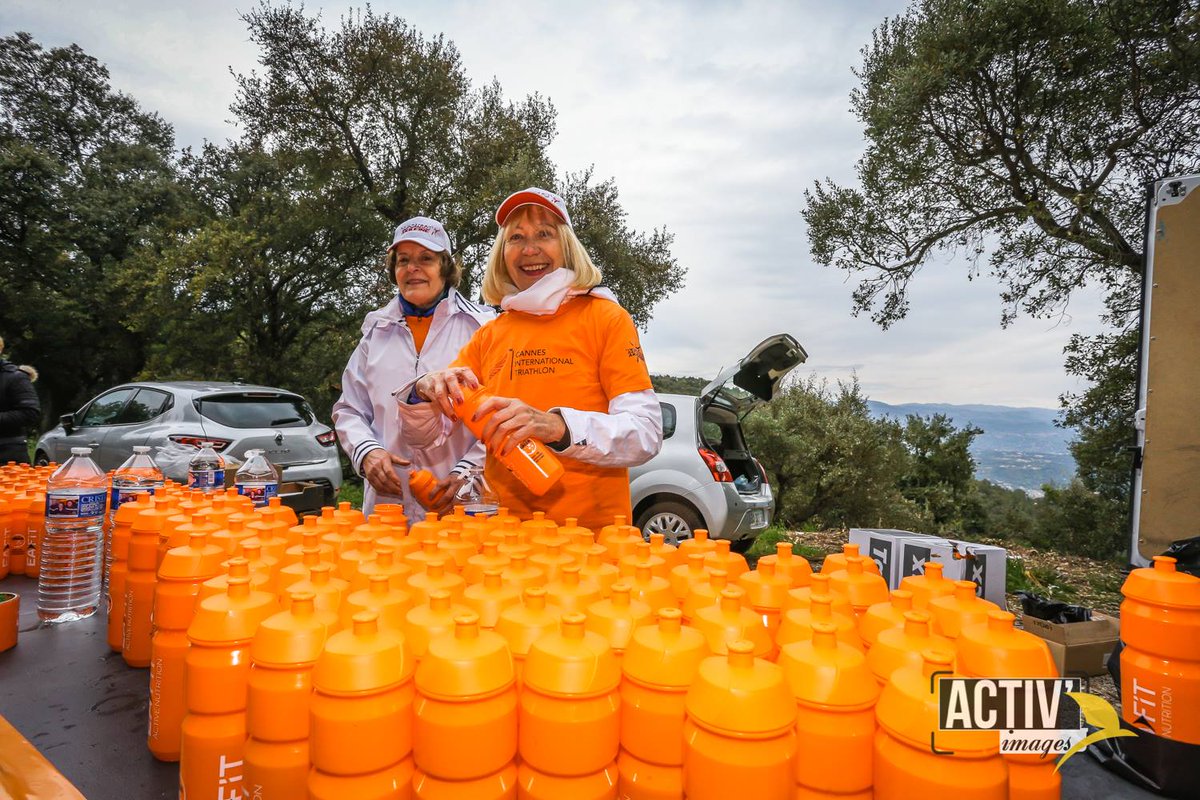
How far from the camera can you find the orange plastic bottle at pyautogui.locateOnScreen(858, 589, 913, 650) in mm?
940

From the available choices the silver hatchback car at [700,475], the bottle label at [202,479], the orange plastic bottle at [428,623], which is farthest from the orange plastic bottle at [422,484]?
the silver hatchback car at [700,475]

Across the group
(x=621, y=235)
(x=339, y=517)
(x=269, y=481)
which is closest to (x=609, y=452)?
(x=339, y=517)

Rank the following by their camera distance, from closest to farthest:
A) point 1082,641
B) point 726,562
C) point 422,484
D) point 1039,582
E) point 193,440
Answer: point 726,562
point 422,484
point 1082,641
point 193,440
point 1039,582

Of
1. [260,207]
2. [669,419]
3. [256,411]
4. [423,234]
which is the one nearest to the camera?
[423,234]

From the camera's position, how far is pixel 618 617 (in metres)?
0.89

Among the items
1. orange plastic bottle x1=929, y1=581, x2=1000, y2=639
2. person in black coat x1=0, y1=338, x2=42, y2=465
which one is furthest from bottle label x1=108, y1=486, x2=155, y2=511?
person in black coat x1=0, y1=338, x2=42, y2=465

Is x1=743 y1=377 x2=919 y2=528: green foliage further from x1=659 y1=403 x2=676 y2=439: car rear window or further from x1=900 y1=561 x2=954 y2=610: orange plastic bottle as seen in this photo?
x1=900 y1=561 x2=954 y2=610: orange plastic bottle

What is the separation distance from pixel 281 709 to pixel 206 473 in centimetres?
242

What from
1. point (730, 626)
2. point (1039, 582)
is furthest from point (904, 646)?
point (1039, 582)

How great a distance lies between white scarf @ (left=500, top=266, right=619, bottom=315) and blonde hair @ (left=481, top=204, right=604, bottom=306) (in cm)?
3

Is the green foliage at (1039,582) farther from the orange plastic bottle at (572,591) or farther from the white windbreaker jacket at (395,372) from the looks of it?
the orange plastic bottle at (572,591)

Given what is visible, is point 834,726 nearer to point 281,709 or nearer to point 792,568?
point 792,568

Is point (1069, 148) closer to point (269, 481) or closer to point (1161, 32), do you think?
point (1161, 32)

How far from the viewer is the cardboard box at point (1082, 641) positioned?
3402 millimetres
